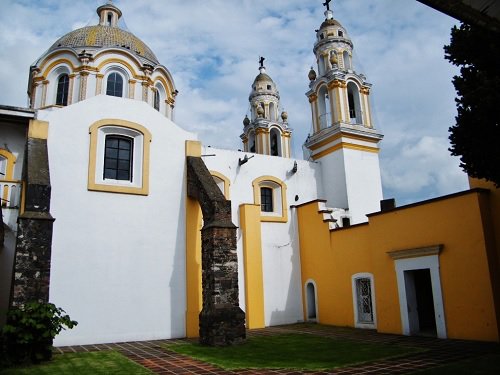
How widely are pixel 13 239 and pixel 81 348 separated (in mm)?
3899

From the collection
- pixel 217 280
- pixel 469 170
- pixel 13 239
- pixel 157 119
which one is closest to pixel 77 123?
pixel 157 119

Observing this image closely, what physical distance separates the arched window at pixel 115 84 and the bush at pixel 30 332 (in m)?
13.3

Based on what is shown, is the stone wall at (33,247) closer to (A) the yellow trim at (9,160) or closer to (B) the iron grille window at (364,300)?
(A) the yellow trim at (9,160)

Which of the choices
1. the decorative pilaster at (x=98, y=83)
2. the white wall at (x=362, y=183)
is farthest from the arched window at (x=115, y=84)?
the white wall at (x=362, y=183)

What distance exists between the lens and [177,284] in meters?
13.2

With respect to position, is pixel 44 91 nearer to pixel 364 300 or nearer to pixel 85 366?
pixel 85 366

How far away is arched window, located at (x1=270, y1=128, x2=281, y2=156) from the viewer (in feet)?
90.5

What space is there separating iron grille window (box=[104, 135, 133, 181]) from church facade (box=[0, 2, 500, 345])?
0.15 feet

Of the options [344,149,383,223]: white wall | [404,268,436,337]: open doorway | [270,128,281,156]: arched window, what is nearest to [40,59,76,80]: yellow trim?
[270,128,281,156]: arched window

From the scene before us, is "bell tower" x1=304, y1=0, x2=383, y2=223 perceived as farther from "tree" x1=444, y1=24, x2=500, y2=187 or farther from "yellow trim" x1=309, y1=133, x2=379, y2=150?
"tree" x1=444, y1=24, x2=500, y2=187

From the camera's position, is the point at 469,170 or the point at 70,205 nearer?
the point at 469,170

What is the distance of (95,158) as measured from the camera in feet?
42.7

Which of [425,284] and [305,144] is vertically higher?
[305,144]

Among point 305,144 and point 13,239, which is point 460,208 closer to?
point 305,144
